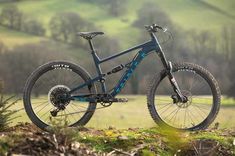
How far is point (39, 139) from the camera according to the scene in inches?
259

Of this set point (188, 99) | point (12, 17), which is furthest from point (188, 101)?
point (12, 17)

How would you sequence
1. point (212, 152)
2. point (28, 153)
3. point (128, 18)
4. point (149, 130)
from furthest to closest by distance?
point (128, 18) → point (149, 130) → point (212, 152) → point (28, 153)

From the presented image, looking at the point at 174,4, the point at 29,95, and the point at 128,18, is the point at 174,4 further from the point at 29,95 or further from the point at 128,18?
the point at 29,95

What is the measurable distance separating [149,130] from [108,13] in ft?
243

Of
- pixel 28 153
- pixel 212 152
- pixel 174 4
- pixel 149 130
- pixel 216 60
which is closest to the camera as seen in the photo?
pixel 28 153

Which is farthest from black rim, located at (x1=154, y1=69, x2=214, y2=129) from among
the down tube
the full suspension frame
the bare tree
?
the bare tree

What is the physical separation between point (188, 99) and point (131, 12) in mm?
75367

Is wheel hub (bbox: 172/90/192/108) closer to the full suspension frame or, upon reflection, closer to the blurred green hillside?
the full suspension frame

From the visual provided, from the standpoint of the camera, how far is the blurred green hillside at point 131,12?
78.1 metres

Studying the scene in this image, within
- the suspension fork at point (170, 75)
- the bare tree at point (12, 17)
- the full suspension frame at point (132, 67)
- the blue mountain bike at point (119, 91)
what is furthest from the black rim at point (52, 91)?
the bare tree at point (12, 17)

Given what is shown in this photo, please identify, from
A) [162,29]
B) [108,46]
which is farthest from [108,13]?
[162,29]

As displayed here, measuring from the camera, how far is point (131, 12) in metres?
83.8

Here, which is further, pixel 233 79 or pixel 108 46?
pixel 108 46

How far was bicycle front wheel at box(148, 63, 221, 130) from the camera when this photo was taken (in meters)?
8.93
